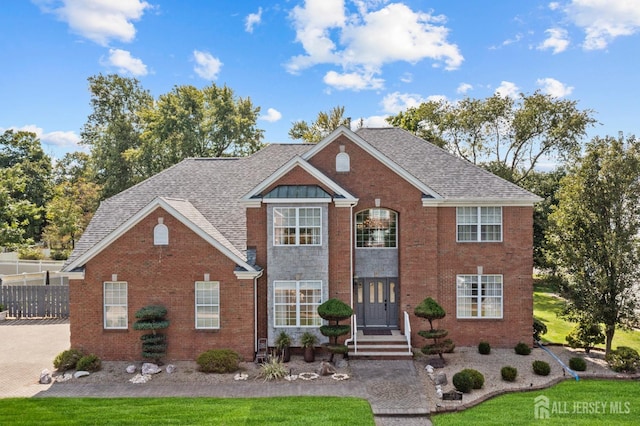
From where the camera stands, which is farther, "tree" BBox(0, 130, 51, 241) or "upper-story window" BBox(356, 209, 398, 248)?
"tree" BBox(0, 130, 51, 241)

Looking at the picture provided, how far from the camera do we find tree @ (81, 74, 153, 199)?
4619 cm

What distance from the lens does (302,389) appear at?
14672mm

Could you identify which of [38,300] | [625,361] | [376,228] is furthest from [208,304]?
[625,361]

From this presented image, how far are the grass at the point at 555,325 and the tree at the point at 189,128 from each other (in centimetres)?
3196

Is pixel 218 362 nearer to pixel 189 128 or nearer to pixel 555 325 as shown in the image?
pixel 555 325

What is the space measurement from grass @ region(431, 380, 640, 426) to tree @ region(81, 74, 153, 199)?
134 feet

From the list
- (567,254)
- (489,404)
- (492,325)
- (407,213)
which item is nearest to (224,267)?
(407,213)

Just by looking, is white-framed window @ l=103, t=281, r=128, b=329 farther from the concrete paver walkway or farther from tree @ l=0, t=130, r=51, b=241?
tree @ l=0, t=130, r=51, b=241

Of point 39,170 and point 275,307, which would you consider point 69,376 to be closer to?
point 275,307

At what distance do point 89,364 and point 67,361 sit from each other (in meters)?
1.01

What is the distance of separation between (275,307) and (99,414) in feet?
25.8

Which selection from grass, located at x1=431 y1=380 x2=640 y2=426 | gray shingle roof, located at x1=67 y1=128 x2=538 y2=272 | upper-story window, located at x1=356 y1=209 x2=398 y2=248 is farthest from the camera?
upper-story window, located at x1=356 y1=209 x2=398 y2=248

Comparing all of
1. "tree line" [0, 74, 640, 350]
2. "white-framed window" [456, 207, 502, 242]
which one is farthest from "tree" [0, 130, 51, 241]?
"white-framed window" [456, 207, 502, 242]

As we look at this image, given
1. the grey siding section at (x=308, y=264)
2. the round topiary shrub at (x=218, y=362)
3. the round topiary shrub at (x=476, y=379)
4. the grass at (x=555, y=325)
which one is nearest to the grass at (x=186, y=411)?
the round topiary shrub at (x=218, y=362)
